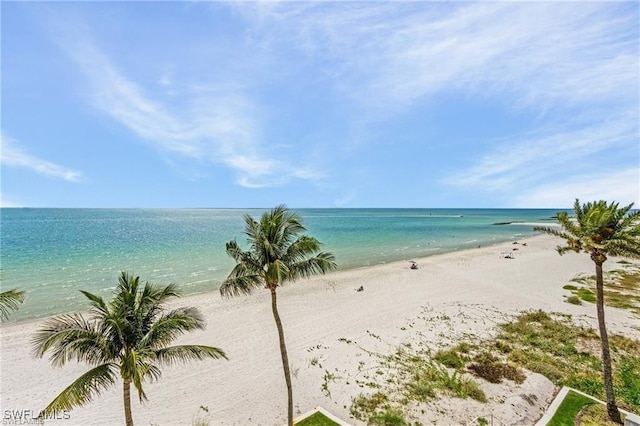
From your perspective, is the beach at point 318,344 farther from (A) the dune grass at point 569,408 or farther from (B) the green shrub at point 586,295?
(B) the green shrub at point 586,295

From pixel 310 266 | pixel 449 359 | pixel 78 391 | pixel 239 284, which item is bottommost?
pixel 449 359

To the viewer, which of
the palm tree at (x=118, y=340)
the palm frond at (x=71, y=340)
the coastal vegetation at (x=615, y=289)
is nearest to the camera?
the palm tree at (x=118, y=340)

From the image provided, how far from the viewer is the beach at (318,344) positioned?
14.6m

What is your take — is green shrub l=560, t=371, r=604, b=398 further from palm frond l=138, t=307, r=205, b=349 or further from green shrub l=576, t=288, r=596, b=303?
palm frond l=138, t=307, r=205, b=349

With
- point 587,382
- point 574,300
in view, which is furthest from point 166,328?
point 574,300

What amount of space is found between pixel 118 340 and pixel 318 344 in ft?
47.9

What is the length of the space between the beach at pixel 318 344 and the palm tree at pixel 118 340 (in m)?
7.26

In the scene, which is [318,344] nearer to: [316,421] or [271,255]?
[316,421]

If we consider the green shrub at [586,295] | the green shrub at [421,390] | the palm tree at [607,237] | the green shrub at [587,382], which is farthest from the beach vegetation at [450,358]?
the green shrub at [586,295]

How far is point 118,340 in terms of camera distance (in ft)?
29.6

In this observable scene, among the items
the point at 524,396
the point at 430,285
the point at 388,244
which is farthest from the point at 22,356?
the point at 388,244

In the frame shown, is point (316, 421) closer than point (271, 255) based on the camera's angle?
No

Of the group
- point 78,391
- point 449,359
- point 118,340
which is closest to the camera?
point 78,391

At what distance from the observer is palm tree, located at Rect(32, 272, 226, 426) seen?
8.13 meters
